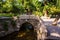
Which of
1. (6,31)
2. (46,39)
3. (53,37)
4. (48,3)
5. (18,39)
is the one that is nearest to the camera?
(46,39)

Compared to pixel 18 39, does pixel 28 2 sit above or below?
above

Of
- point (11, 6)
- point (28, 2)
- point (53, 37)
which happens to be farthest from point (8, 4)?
point (53, 37)

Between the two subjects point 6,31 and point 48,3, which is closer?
point 6,31

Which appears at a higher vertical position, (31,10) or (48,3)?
(48,3)

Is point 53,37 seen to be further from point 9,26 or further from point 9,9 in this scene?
point 9,9

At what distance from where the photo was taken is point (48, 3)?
27.8 meters

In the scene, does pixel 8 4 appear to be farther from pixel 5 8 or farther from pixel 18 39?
pixel 18 39

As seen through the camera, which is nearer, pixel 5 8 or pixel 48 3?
pixel 48 3

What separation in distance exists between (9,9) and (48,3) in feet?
28.3

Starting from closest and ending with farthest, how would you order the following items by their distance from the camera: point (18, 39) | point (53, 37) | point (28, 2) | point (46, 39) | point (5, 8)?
point (46, 39)
point (53, 37)
point (18, 39)
point (5, 8)
point (28, 2)

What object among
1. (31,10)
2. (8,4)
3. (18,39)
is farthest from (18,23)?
(31,10)

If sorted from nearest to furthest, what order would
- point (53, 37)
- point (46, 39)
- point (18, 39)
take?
point (46, 39) < point (53, 37) < point (18, 39)

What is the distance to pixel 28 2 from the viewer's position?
1345 inches

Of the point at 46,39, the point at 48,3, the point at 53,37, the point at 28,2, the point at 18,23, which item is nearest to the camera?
the point at 46,39
